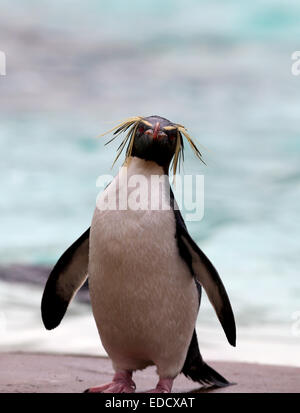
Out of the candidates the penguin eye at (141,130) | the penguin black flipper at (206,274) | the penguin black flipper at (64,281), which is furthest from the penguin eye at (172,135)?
the penguin black flipper at (64,281)

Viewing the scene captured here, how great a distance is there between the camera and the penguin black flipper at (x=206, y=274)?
4.09 metres

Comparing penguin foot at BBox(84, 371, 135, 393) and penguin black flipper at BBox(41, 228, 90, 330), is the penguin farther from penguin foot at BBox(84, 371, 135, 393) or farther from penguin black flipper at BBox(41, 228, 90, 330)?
penguin black flipper at BBox(41, 228, 90, 330)

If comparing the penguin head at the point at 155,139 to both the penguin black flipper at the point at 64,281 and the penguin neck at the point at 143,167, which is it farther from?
the penguin black flipper at the point at 64,281

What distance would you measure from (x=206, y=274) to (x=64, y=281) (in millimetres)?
1063

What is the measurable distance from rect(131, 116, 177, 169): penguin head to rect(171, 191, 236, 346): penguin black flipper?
0.30 m

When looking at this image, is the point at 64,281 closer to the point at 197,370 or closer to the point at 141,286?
the point at 141,286

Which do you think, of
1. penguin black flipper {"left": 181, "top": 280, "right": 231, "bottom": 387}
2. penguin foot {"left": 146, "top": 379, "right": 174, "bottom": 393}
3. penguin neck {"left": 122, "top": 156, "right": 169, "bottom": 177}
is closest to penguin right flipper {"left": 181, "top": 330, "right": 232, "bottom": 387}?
penguin black flipper {"left": 181, "top": 280, "right": 231, "bottom": 387}

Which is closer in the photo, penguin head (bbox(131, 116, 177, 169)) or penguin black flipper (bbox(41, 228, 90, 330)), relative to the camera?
penguin head (bbox(131, 116, 177, 169))

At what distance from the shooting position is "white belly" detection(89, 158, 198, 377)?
155 inches
